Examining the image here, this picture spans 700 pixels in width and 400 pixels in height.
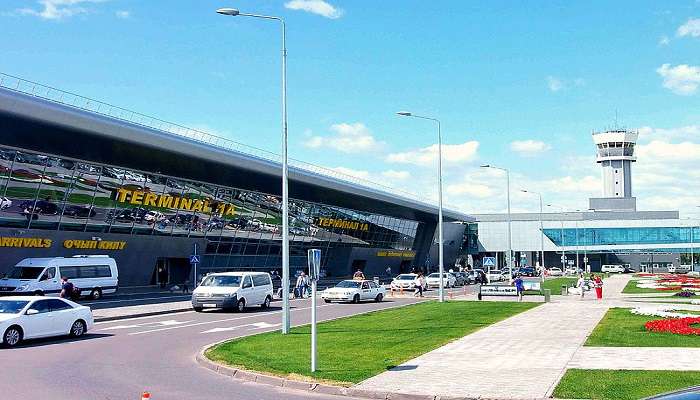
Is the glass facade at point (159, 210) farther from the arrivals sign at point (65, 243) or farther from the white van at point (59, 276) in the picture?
the white van at point (59, 276)

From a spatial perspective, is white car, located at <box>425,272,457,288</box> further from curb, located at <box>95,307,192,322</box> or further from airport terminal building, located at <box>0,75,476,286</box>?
curb, located at <box>95,307,192,322</box>

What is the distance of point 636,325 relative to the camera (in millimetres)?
25781

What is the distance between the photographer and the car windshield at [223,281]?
1358 inches

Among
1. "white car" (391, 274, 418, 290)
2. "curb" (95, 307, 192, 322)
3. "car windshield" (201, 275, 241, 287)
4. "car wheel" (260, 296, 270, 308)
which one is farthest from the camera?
"white car" (391, 274, 418, 290)

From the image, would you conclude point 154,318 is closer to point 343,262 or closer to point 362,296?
point 362,296

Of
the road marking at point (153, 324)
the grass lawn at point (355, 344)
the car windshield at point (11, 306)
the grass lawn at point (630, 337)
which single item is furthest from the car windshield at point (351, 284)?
the car windshield at point (11, 306)

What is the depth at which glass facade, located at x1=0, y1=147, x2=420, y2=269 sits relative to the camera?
A: 4354 cm

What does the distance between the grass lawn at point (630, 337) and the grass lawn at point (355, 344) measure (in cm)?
393

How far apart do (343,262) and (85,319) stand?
2526 inches

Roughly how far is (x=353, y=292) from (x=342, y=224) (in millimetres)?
41705

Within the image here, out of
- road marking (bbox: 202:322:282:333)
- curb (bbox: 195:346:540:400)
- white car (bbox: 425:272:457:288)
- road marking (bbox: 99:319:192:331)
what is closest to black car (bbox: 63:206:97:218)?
road marking (bbox: 99:319:192:331)

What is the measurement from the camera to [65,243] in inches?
1863

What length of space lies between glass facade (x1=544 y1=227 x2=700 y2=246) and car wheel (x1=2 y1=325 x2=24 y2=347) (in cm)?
12159

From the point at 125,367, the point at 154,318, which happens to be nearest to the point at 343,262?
the point at 154,318
